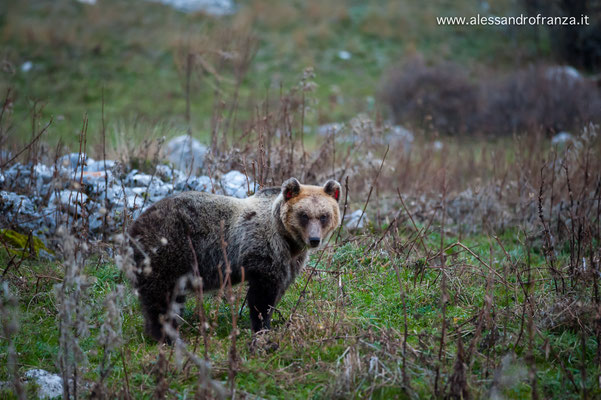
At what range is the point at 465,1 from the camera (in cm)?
2942

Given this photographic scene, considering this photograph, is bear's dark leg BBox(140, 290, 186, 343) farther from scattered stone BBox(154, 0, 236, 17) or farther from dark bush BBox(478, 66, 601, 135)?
scattered stone BBox(154, 0, 236, 17)

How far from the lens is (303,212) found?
479cm

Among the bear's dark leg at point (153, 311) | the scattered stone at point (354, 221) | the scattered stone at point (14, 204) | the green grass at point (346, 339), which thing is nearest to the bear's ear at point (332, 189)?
the green grass at point (346, 339)

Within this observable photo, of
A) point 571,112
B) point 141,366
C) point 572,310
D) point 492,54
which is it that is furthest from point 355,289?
point 492,54

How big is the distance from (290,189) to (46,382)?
2.63 meters

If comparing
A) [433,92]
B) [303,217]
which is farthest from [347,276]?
[433,92]

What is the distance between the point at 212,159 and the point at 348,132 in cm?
330

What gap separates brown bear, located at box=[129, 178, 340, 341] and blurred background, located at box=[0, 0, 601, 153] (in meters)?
6.39

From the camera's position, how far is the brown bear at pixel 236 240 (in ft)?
15.0

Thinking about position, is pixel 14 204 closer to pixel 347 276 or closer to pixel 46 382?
pixel 46 382

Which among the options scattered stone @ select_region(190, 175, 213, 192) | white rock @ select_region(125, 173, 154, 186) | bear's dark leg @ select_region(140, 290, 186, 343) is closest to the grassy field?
bear's dark leg @ select_region(140, 290, 186, 343)

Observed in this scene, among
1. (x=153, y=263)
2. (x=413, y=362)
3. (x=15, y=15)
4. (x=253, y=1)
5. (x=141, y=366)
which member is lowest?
(x=141, y=366)

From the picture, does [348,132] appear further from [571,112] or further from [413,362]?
[571,112]

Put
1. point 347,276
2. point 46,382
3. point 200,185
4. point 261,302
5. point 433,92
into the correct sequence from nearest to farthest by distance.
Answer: point 46,382, point 261,302, point 347,276, point 200,185, point 433,92
